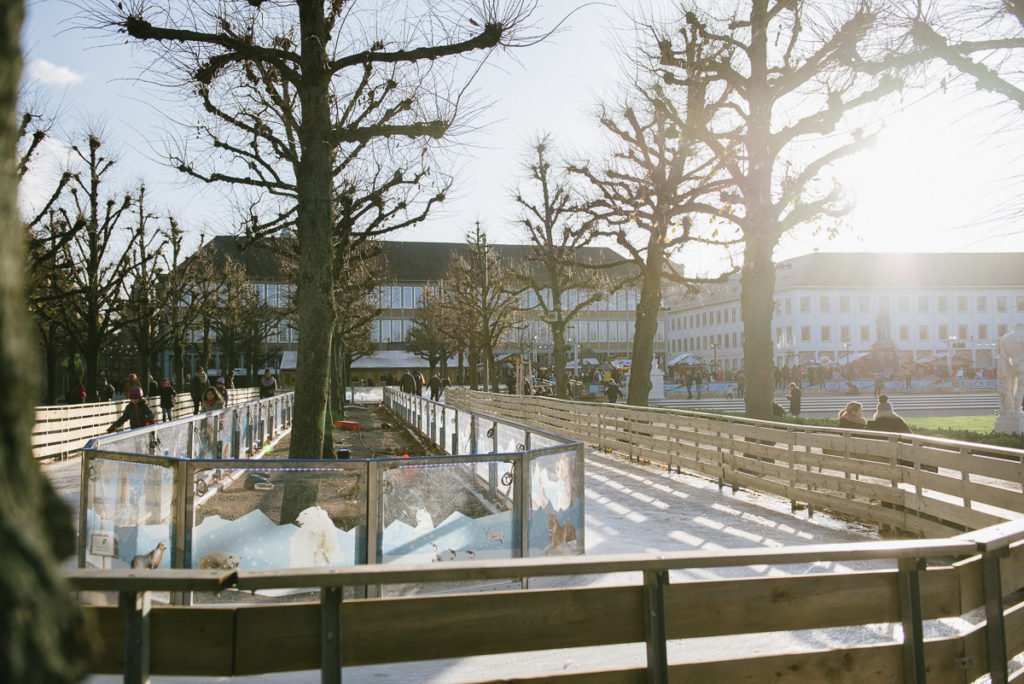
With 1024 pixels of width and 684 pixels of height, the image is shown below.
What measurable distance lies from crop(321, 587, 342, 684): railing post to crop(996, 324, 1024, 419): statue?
68.9 feet

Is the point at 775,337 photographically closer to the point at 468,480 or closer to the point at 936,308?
the point at 936,308

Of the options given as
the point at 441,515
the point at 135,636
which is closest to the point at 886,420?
the point at 441,515

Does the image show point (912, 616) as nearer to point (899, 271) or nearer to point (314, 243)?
point (314, 243)

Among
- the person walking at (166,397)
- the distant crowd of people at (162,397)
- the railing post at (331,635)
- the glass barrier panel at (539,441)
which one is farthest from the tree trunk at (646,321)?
the railing post at (331,635)

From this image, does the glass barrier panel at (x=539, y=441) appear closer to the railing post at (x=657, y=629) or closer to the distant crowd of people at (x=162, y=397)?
the railing post at (x=657, y=629)

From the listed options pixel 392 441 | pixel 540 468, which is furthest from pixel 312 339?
pixel 392 441

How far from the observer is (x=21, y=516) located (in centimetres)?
117

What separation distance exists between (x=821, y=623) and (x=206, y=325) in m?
45.1

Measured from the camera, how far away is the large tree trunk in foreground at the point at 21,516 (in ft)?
3.67

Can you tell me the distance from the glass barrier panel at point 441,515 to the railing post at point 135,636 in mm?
3633

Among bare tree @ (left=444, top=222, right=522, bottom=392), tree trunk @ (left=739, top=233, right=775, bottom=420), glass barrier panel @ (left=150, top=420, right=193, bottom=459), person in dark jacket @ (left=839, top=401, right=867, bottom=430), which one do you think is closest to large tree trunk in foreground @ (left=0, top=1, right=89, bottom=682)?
glass barrier panel @ (left=150, top=420, right=193, bottom=459)

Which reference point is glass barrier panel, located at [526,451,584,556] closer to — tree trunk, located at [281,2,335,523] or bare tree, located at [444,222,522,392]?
tree trunk, located at [281,2,335,523]

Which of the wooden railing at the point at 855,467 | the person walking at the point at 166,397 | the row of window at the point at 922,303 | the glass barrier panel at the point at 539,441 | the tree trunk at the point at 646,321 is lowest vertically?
the wooden railing at the point at 855,467

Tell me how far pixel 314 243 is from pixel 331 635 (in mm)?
8146
